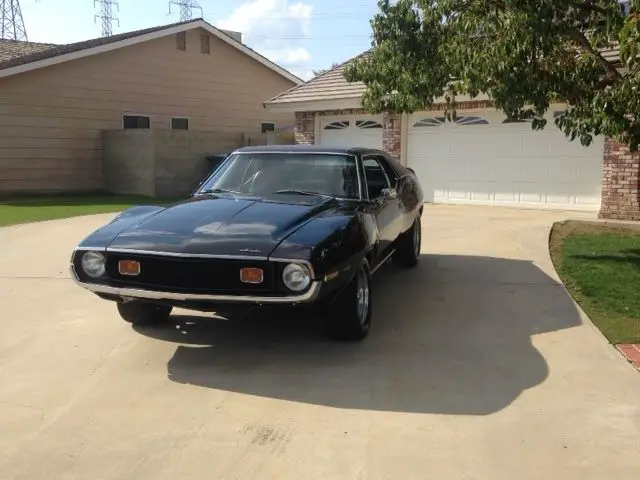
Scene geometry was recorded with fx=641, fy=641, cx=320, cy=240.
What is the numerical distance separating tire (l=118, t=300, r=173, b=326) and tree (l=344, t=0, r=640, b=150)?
4.04 metres

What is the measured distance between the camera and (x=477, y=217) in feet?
41.8

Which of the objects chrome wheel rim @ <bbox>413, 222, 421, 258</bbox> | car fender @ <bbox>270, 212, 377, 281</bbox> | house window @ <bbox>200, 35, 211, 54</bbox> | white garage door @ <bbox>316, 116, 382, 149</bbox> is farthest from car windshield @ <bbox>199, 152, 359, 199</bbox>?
Result: house window @ <bbox>200, 35, 211, 54</bbox>

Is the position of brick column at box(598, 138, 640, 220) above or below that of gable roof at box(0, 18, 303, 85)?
below

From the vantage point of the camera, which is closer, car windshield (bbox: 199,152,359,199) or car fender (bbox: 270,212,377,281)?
car fender (bbox: 270,212,377,281)

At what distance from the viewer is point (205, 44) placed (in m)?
23.3

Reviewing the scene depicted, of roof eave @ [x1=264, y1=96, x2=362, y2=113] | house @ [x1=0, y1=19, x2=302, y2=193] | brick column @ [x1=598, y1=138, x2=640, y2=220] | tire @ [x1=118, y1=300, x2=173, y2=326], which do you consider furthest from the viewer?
house @ [x1=0, y1=19, x2=302, y2=193]

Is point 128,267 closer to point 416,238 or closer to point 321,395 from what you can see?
point 321,395

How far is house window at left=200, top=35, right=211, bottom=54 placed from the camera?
23234 mm

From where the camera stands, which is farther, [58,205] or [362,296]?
[58,205]

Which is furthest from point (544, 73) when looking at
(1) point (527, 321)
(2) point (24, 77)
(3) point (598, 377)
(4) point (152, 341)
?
(2) point (24, 77)

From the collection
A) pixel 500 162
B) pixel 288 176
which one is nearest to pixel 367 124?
pixel 500 162

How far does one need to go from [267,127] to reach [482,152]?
1287 centimetres

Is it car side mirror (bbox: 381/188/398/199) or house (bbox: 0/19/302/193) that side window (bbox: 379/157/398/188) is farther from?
house (bbox: 0/19/302/193)

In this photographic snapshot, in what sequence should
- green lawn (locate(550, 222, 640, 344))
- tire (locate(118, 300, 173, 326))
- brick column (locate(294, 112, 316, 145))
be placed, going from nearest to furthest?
tire (locate(118, 300, 173, 326))
green lawn (locate(550, 222, 640, 344))
brick column (locate(294, 112, 316, 145))
